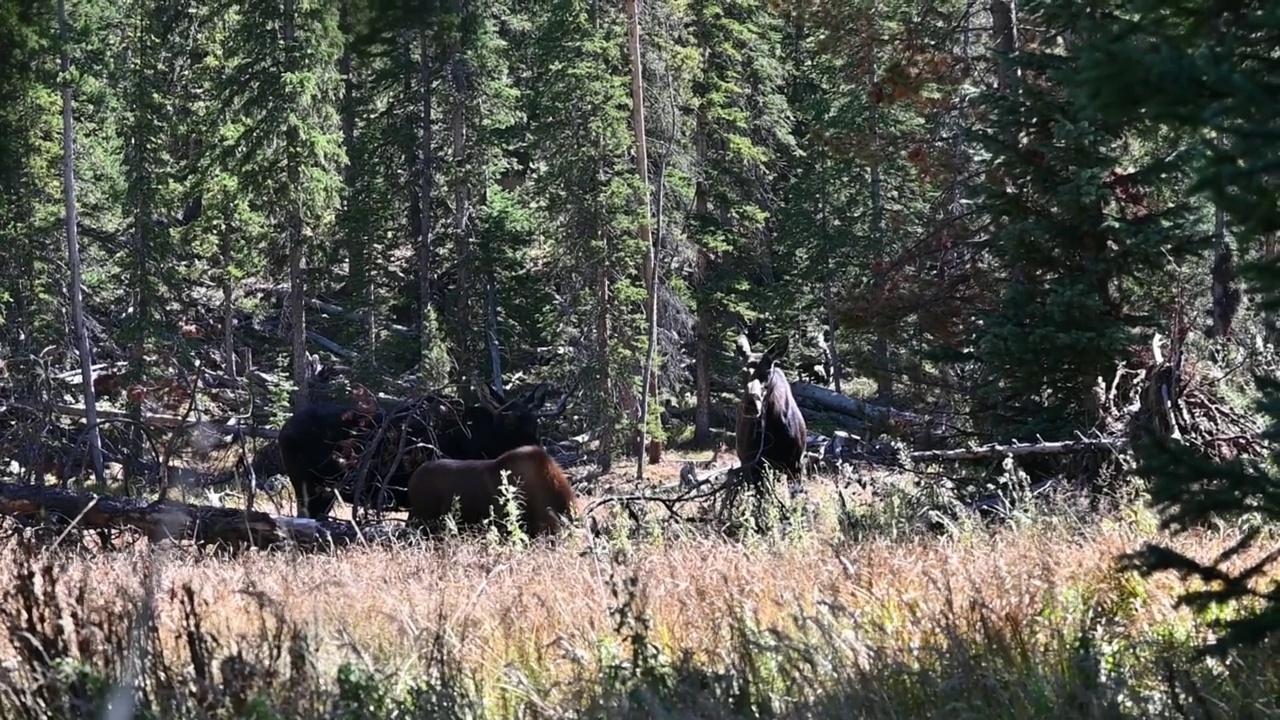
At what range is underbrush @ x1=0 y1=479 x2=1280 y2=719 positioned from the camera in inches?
166

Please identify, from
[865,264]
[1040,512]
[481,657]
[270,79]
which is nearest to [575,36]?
[270,79]

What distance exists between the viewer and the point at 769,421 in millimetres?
14039

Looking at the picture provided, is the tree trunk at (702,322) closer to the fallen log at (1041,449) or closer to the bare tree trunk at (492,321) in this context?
the bare tree trunk at (492,321)

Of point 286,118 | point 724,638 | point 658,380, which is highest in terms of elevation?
point 286,118

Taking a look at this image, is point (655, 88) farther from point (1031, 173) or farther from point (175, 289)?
point (1031, 173)

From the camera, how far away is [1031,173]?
35.8 ft

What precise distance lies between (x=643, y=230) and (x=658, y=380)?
3792 mm

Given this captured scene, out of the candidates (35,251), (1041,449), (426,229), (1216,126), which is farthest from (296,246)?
(1216,126)

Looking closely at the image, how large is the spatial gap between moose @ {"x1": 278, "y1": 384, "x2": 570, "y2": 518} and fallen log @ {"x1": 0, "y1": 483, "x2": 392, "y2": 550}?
2907 millimetres

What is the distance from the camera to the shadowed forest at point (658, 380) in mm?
4375

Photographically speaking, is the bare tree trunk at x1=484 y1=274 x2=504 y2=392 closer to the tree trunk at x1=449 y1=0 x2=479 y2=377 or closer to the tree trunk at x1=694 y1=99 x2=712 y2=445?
the tree trunk at x1=449 y1=0 x2=479 y2=377

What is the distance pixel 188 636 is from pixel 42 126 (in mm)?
25754

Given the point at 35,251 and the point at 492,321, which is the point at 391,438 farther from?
the point at 492,321

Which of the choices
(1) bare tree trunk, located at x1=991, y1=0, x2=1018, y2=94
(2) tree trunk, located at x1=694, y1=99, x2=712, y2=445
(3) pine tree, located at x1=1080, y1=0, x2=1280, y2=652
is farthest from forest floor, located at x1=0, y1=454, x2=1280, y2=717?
(2) tree trunk, located at x1=694, y1=99, x2=712, y2=445
